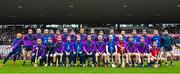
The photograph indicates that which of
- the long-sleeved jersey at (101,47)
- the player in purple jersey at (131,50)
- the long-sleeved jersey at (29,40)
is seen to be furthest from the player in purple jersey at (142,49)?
the long-sleeved jersey at (29,40)

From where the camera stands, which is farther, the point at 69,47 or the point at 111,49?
the point at 69,47

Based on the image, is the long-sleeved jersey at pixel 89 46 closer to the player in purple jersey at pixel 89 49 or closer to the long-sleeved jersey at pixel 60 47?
the player in purple jersey at pixel 89 49

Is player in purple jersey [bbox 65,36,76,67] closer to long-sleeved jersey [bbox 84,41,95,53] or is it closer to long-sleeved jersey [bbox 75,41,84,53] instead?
long-sleeved jersey [bbox 75,41,84,53]

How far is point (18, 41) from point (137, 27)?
85.5ft

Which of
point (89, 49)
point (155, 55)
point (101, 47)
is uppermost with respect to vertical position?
point (101, 47)

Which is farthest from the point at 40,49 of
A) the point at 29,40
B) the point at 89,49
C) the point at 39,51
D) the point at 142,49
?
the point at 142,49

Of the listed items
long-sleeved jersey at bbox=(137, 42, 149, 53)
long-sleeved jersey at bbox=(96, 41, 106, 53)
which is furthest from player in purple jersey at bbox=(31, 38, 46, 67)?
long-sleeved jersey at bbox=(137, 42, 149, 53)

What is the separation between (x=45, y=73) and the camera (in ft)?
37.8

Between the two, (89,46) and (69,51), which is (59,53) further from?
(89,46)

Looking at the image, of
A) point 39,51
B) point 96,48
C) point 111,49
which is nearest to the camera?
point 111,49

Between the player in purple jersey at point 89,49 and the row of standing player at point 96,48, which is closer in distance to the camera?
the row of standing player at point 96,48

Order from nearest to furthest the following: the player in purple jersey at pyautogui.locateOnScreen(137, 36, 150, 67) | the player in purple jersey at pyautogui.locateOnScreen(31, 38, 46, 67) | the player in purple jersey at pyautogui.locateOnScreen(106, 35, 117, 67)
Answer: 1. the player in purple jersey at pyautogui.locateOnScreen(106, 35, 117, 67)
2. the player in purple jersey at pyautogui.locateOnScreen(137, 36, 150, 67)
3. the player in purple jersey at pyautogui.locateOnScreen(31, 38, 46, 67)

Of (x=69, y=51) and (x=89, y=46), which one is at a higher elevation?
(x=89, y=46)

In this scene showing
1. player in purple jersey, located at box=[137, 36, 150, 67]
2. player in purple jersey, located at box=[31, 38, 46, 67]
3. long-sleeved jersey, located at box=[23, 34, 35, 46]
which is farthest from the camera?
long-sleeved jersey, located at box=[23, 34, 35, 46]
